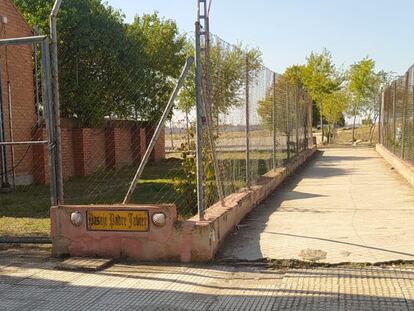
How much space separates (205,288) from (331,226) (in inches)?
116

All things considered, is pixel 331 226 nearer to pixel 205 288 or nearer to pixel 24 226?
pixel 205 288

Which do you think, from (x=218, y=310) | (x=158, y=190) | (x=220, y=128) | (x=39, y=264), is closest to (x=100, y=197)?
(x=158, y=190)

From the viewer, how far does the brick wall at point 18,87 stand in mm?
13977

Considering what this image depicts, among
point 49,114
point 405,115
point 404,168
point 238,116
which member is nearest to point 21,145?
point 238,116

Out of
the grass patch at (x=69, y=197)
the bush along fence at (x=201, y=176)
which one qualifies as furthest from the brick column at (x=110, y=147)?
the bush along fence at (x=201, y=176)

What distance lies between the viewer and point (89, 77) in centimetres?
1859

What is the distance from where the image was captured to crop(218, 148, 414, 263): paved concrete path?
600 cm

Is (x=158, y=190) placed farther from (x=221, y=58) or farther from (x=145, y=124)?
(x=145, y=124)

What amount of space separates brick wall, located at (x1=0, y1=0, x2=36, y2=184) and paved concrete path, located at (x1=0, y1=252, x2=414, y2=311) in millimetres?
9013

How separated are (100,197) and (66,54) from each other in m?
7.97

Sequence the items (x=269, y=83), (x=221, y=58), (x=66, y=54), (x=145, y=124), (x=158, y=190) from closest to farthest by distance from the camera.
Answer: (x=221, y=58) → (x=269, y=83) → (x=158, y=190) → (x=66, y=54) → (x=145, y=124)

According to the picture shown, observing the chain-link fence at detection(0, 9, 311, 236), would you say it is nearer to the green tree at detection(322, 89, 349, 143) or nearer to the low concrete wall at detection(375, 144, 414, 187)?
the low concrete wall at detection(375, 144, 414, 187)

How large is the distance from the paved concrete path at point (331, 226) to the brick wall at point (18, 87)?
7198 millimetres

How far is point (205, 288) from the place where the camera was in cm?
500
